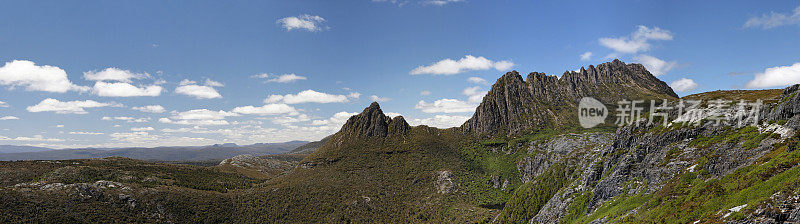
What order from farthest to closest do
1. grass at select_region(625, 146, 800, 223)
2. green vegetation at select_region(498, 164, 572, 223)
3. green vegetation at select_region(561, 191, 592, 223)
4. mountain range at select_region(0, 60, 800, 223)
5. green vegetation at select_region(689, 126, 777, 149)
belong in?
1. green vegetation at select_region(498, 164, 572, 223)
2. green vegetation at select_region(561, 191, 592, 223)
3. green vegetation at select_region(689, 126, 777, 149)
4. mountain range at select_region(0, 60, 800, 223)
5. grass at select_region(625, 146, 800, 223)

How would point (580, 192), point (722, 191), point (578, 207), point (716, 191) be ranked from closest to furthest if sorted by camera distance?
point (722, 191) → point (716, 191) → point (578, 207) → point (580, 192)

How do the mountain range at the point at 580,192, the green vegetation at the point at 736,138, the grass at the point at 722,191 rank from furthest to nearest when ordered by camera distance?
1. the green vegetation at the point at 736,138
2. the mountain range at the point at 580,192
3. the grass at the point at 722,191

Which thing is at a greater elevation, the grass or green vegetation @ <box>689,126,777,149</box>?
green vegetation @ <box>689,126,777,149</box>

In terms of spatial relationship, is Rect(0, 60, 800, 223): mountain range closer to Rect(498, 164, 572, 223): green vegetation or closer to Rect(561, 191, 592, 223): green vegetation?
Rect(561, 191, 592, 223): green vegetation

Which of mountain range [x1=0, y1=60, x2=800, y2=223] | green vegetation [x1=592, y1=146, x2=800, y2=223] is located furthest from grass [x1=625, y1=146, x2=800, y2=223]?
mountain range [x1=0, y1=60, x2=800, y2=223]

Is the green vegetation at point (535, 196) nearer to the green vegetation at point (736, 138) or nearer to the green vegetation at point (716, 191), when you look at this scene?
the green vegetation at point (736, 138)

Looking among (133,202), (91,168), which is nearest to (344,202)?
(133,202)

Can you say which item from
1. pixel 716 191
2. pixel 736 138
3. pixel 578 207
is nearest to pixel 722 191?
pixel 716 191

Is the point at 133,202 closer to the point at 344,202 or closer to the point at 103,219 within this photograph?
the point at 103,219

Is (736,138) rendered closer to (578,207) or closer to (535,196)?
(578,207)

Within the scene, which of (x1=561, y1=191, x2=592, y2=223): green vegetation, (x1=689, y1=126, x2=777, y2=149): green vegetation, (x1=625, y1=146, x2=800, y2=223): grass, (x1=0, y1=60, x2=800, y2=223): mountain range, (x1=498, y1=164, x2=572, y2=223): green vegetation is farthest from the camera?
(x1=498, y1=164, x2=572, y2=223): green vegetation

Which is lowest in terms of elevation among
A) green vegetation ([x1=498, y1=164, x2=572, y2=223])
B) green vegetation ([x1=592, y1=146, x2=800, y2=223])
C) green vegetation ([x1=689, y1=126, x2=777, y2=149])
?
green vegetation ([x1=498, y1=164, x2=572, y2=223])

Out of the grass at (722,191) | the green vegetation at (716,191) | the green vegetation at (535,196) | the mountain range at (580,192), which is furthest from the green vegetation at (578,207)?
the green vegetation at (535,196)

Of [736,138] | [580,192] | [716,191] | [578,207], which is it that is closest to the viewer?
[716,191]
